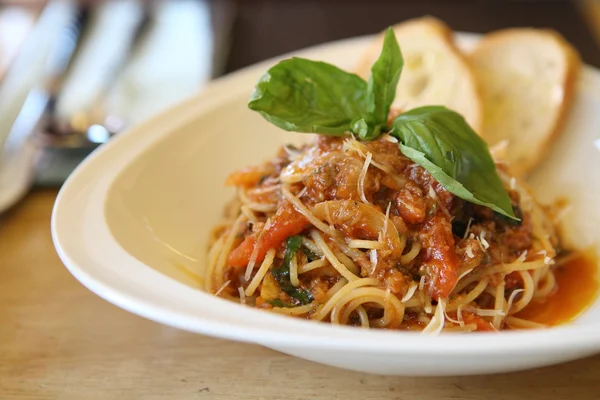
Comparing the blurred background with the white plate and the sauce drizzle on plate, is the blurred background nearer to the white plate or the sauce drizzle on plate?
the white plate

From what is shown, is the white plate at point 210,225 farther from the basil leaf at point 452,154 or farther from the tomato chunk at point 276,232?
the basil leaf at point 452,154

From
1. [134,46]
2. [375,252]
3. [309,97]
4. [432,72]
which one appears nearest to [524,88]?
[432,72]

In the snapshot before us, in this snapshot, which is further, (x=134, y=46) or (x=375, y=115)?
(x=134, y=46)

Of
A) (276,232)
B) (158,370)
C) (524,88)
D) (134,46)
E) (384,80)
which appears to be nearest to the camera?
(158,370)

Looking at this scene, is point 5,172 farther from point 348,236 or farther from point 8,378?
point 348,236

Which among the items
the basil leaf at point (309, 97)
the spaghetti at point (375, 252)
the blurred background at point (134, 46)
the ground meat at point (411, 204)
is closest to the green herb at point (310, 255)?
the spaghetti at point (375, 252)

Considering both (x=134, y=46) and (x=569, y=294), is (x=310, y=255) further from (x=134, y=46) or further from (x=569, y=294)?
(x=134, y=46)
